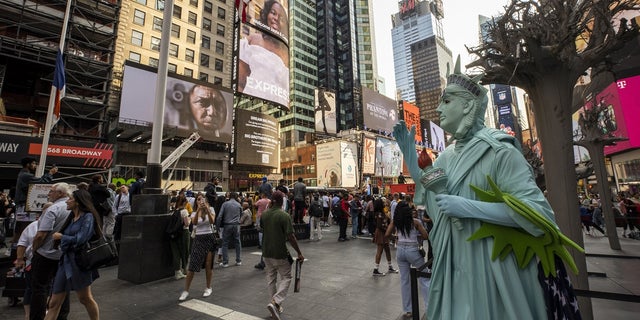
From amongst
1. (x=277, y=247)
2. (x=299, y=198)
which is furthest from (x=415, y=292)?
(x=299, y=198)

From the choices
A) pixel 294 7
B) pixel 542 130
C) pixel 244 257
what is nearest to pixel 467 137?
pixel 542 130

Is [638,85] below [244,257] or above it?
above

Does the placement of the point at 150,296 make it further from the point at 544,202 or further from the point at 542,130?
the point at 542,130

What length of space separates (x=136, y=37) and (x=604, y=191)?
38.2m

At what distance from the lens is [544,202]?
1.54m

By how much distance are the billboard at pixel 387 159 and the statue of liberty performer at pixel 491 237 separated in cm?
4896

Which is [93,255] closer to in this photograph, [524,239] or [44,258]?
[44,258]

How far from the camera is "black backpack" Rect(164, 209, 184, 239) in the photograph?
20.7 feet

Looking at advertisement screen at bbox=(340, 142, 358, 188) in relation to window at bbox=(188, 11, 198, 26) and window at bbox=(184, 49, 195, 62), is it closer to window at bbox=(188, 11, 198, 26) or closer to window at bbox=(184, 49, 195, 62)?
window at bbox=(184, 49, 195, 62)

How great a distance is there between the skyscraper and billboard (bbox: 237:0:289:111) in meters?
104

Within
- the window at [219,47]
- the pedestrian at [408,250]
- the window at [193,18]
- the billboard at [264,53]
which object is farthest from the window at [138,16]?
the pedestrian at [408,250]

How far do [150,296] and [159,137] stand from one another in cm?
355

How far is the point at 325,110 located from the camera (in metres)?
48.2

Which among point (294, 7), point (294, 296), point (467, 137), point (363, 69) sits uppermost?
point (294, 7)
